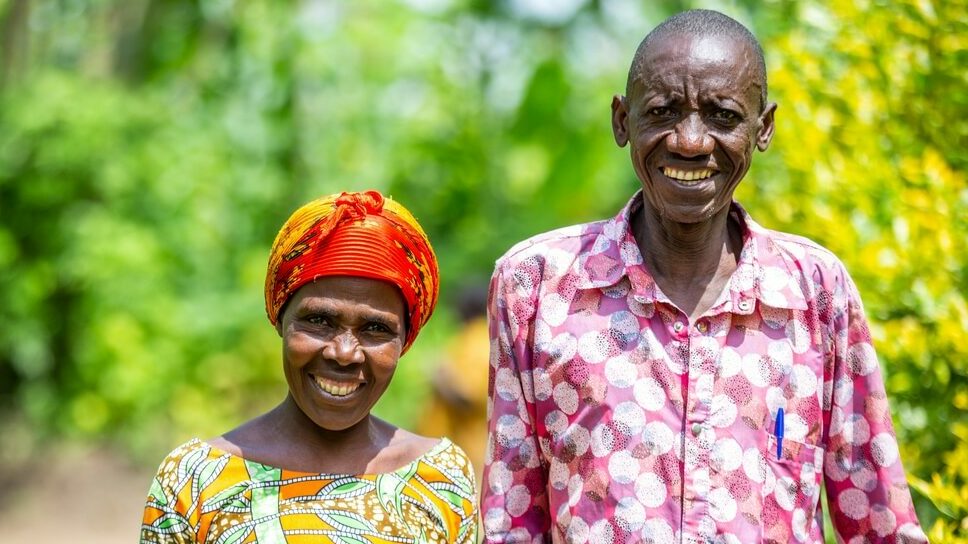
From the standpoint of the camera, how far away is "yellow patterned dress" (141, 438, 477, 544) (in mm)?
2830

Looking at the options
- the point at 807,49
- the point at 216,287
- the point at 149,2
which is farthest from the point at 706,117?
the point at 149,2

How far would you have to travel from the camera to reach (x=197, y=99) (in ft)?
33.8

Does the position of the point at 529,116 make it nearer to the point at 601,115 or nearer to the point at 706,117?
the point at 601,115

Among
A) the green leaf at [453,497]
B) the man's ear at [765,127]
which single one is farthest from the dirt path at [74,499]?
→ the man's ear at [765,127]

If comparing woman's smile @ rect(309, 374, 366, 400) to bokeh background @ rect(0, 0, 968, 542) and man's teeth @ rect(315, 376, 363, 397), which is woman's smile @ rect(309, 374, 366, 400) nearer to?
man's teeth @ rect(315, 376, 363, 397)

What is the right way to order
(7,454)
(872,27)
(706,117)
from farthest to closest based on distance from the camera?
(7,454) < (872,27) < (706,117)

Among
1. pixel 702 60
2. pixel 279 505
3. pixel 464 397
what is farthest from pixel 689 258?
pixel 464 397

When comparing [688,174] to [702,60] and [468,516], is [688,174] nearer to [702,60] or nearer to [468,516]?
[702,60]

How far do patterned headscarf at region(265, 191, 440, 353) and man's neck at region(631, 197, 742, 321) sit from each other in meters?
0.52

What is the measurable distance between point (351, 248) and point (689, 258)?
2.43 feet

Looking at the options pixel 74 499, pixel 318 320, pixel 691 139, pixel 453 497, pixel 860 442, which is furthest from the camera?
pixel 74 499

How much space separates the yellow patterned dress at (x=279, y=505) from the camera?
2.83 meters

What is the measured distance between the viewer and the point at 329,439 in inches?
118

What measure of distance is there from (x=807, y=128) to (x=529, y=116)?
731cm
